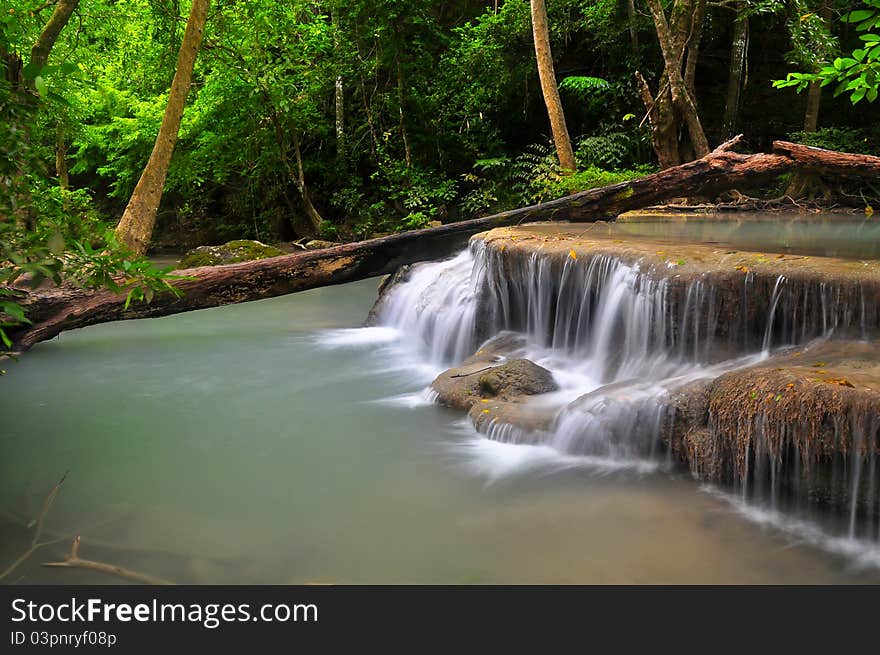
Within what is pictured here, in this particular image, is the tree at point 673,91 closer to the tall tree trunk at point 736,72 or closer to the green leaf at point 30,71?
the tall tree trunk at point 736,72

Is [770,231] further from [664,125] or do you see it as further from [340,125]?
[340,125]

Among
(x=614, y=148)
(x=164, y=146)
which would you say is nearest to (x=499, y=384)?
(x=164, y=146)

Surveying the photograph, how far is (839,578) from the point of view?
139 inches

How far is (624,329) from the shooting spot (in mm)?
6414

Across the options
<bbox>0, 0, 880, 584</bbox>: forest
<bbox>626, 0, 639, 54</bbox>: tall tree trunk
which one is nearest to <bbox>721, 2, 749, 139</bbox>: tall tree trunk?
<bbox>0, 0, 880, 584</bbox>: forest

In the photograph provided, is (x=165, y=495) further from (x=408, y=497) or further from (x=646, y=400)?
(x=646, y=400)

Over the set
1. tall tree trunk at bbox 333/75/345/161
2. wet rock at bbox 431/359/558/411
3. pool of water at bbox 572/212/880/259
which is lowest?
wet rock at bbox 431/359/558/411

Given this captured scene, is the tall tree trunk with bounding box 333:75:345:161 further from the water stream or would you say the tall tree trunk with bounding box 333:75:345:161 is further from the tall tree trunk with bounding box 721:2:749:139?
the water stream

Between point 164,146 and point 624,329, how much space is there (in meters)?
7.33

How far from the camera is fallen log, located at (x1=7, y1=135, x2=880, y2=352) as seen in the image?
619cm

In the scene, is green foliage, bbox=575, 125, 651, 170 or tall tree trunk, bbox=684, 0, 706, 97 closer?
tall tree trunk, bbox=684, 0, 706, 97

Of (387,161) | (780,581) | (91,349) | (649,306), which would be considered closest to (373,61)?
(387,161)

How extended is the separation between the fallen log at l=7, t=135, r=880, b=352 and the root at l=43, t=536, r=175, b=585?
2.52 meters
